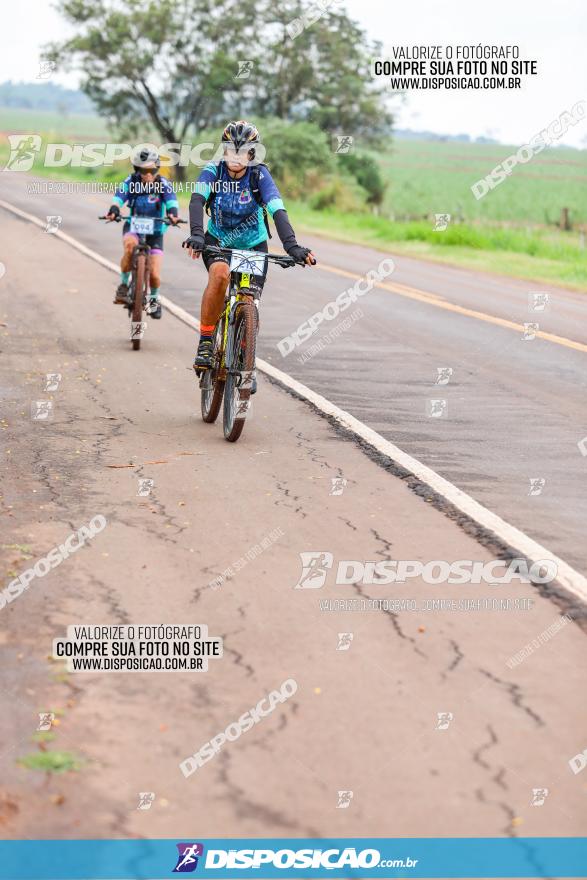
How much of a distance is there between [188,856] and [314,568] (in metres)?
2.59

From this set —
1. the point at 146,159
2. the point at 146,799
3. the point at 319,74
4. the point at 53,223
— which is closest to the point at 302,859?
the point at 146,799

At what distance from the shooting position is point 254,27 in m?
59.8

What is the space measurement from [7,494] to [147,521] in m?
1.02

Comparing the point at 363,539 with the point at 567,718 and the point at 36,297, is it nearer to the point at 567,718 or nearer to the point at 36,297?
the point at 567,718

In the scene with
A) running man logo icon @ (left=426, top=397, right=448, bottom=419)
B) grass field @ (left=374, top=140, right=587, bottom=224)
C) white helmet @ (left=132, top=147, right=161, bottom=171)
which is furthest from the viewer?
grass field @ (left=374, top=140, right=587, bottom=224)

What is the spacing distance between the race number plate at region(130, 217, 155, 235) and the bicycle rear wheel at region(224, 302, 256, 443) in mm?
4995

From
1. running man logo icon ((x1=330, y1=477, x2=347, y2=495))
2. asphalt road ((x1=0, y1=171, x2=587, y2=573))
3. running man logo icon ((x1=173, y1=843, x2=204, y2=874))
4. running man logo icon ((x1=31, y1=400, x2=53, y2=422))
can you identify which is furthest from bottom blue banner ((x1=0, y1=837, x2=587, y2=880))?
running man logo icon ((x1=31, y1=400, x2=53, y2=422))

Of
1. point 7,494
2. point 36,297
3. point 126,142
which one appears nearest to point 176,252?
point 36,297

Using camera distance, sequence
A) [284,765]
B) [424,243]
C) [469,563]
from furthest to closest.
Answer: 1. [424,243]
2. [469,563]
3. [284,765]

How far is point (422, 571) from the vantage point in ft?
20.7

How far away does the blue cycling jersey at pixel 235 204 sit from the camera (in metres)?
9.34

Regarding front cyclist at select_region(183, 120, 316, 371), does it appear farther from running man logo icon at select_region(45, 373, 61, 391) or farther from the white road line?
running man logo icon at select_region(45, 373, 61, 391)

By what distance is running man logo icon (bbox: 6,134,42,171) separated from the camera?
7356 centimetres

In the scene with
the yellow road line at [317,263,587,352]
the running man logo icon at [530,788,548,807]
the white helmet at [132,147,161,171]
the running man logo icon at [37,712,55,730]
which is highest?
the white helmet at [132,147,161,171]
